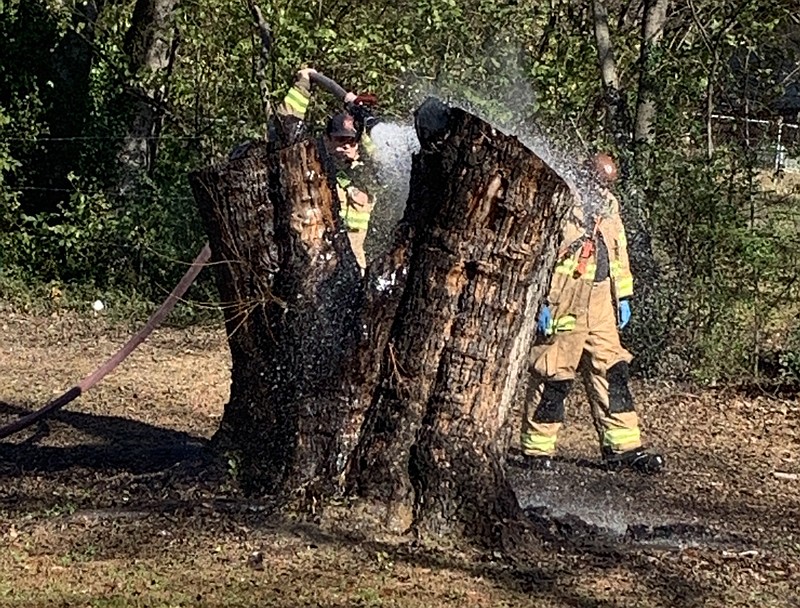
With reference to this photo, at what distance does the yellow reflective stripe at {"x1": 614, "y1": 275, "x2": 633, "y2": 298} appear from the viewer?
812cm

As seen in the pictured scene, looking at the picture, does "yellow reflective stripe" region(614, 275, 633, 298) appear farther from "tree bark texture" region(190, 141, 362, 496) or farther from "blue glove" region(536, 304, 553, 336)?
"tree bark texture" region(190, 141, 362, 496)

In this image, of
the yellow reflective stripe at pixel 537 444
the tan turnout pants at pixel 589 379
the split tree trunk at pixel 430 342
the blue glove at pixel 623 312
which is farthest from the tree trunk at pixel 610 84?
the split tree trunk at pixel 430 342

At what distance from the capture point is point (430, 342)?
5590mm

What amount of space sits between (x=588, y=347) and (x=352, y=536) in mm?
2909

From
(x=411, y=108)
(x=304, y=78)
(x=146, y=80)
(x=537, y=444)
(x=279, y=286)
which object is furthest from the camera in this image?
(x=146, y=80)

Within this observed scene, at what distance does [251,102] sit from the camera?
1354 cm

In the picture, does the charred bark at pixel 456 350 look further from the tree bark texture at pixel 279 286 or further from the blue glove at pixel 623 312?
the blue glove at pixel 623 312

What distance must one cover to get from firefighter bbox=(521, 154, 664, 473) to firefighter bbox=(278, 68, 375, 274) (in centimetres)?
145

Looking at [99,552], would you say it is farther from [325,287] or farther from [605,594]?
[605,594]

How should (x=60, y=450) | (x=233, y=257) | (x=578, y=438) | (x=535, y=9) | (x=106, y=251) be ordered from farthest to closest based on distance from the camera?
(x=106, y=251), (x=535, y=9), (x=578, y=438), (x=60, y=450), (x=233, y=257)

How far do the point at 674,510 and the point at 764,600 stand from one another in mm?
1590

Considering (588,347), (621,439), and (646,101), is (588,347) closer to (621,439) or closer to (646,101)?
(621,439)

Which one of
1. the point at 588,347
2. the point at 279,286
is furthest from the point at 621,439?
the point at 279,286

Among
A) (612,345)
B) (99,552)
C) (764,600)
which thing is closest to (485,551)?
(764,600)
